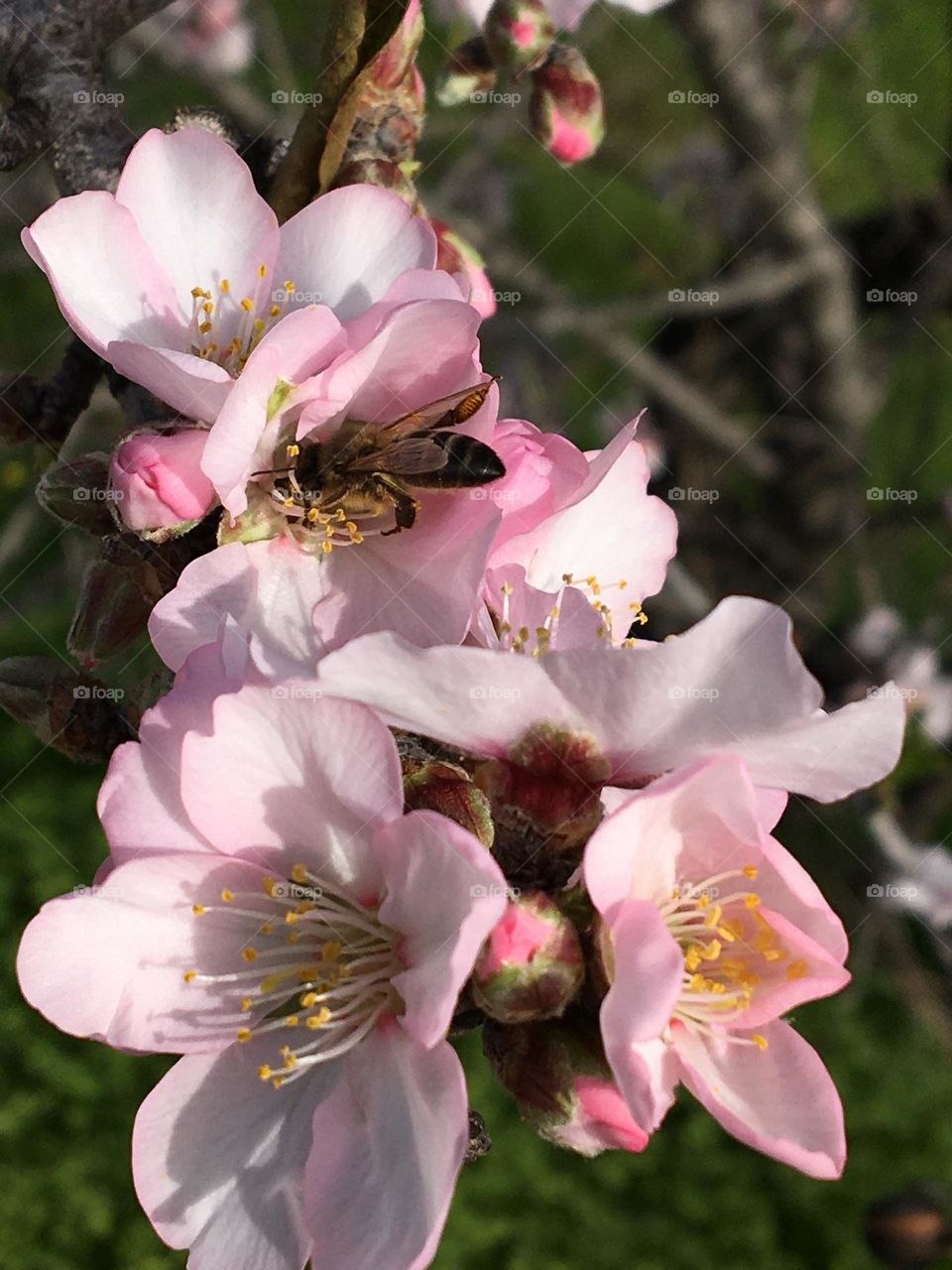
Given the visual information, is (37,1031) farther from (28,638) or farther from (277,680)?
(277,680)

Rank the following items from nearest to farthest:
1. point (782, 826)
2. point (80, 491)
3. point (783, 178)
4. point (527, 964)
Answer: point (527, 964) → point (80, 491) → point (783, 178) → point (782, 826)

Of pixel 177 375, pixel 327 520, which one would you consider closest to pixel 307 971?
pixel 327 520

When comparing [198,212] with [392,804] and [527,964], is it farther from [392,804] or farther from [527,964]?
[527,964]

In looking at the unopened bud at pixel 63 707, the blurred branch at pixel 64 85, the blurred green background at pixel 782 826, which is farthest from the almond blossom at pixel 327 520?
the blurred green background at pixel 782 826

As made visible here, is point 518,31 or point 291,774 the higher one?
point 518,31

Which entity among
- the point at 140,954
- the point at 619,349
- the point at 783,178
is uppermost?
the point at 140,954

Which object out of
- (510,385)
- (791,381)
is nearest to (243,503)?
(510,385)

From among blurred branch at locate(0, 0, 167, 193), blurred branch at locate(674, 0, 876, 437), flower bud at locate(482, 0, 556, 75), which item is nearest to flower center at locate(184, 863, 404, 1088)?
blurred branch at locate(0, 0, 167, 193)
